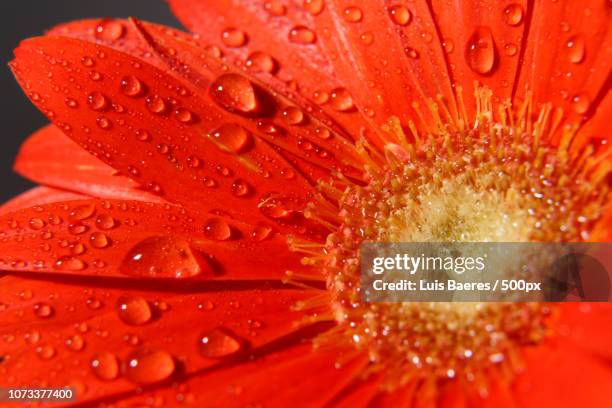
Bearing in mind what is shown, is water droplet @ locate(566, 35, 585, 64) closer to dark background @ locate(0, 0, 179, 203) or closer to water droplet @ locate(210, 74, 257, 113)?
water droplet @ locate(210, 74, 257, 113)

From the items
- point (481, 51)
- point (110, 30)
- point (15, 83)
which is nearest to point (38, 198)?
point (110, 30)

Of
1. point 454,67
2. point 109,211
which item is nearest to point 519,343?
point 454,67

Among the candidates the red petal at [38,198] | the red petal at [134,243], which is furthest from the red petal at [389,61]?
the red petal at [38,198]

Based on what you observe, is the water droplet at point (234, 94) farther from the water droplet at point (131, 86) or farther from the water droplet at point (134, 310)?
the water droplet at point (134, 310)

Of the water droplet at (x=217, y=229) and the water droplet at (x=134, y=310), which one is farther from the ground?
the water droplet at (x=217, y=229)

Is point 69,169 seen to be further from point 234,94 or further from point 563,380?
point 563,380
